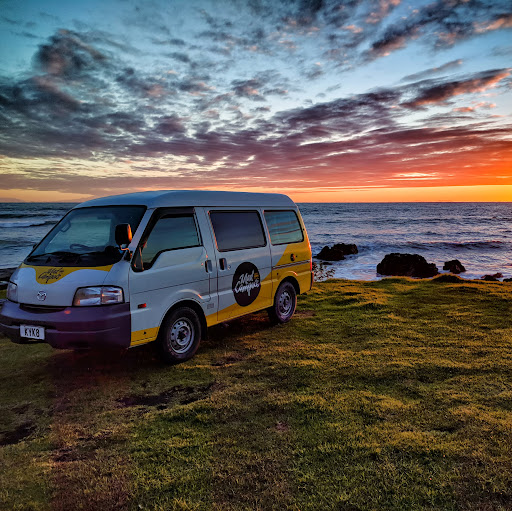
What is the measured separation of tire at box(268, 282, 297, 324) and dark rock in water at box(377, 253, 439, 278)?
46.0 ft

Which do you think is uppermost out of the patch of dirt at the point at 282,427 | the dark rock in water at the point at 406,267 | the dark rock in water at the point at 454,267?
the patch of dirt at the point at 282,427

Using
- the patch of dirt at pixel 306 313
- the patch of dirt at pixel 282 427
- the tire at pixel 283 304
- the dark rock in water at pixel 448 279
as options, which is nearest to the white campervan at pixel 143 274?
the tire at pixel 283 304

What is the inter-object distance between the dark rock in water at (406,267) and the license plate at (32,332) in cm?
1856

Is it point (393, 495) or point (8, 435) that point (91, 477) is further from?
point (393, 495)

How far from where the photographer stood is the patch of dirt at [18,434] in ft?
12.6

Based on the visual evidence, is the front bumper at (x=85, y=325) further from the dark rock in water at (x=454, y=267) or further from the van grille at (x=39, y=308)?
the dark rock in water at (x=454, y=267)

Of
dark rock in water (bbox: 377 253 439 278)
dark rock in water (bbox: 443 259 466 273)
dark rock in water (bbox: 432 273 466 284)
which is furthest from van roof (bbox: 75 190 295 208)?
dark rock in water (bbox: 443 259 466 273)

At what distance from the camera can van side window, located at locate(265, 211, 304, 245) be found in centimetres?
768

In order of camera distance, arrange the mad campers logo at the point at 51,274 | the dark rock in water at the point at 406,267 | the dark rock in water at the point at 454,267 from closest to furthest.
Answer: the mad campers logo at the point at 51,274 < the dark rock in water at the point at 406,267 < the dark rock in water at the point at 454,267

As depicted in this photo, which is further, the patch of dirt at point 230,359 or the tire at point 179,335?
the patch of dirt at point 230,359

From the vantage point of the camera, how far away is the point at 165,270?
17.8 feet

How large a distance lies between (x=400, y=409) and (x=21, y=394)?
4418 millimetres

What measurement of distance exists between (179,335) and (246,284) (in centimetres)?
154

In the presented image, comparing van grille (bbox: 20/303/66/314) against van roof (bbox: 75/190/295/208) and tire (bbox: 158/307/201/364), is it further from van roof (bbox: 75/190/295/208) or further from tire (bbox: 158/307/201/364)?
van roof (bbox: 75/190/295/208)
